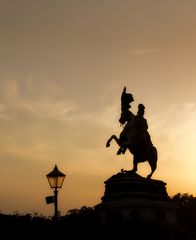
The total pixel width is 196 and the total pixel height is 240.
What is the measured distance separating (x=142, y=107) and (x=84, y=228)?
6.59 m

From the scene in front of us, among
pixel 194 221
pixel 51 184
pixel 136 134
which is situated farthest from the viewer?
pixel 194 221

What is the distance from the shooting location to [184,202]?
5381 centimetres

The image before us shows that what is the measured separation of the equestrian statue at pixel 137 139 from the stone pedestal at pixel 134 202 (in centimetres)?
89

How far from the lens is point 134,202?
24906 mm

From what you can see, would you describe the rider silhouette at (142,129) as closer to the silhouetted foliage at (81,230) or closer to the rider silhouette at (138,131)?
A: the rider silhouette at (138,131)

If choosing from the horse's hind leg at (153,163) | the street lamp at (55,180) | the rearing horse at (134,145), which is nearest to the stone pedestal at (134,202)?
the horse's hind leg at (153,163)

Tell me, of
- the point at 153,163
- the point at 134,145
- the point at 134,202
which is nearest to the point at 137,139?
the point at 134,145

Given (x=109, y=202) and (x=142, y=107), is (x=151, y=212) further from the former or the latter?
(x=142, y=107)

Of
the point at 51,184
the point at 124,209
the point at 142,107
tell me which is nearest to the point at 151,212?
the point at 124,209

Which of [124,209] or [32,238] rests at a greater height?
[124,209]

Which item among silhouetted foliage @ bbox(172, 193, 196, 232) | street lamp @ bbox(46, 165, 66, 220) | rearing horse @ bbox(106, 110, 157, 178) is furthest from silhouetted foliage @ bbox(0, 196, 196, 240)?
silhouetted foliage @ bbox(172, 193, 196, 232)

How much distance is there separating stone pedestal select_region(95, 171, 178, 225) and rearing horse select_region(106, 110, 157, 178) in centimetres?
87

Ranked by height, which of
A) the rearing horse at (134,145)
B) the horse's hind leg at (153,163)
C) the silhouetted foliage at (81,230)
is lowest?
the silhouetted foliage at (81,230)

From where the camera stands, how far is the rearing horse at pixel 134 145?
26.4 meters
